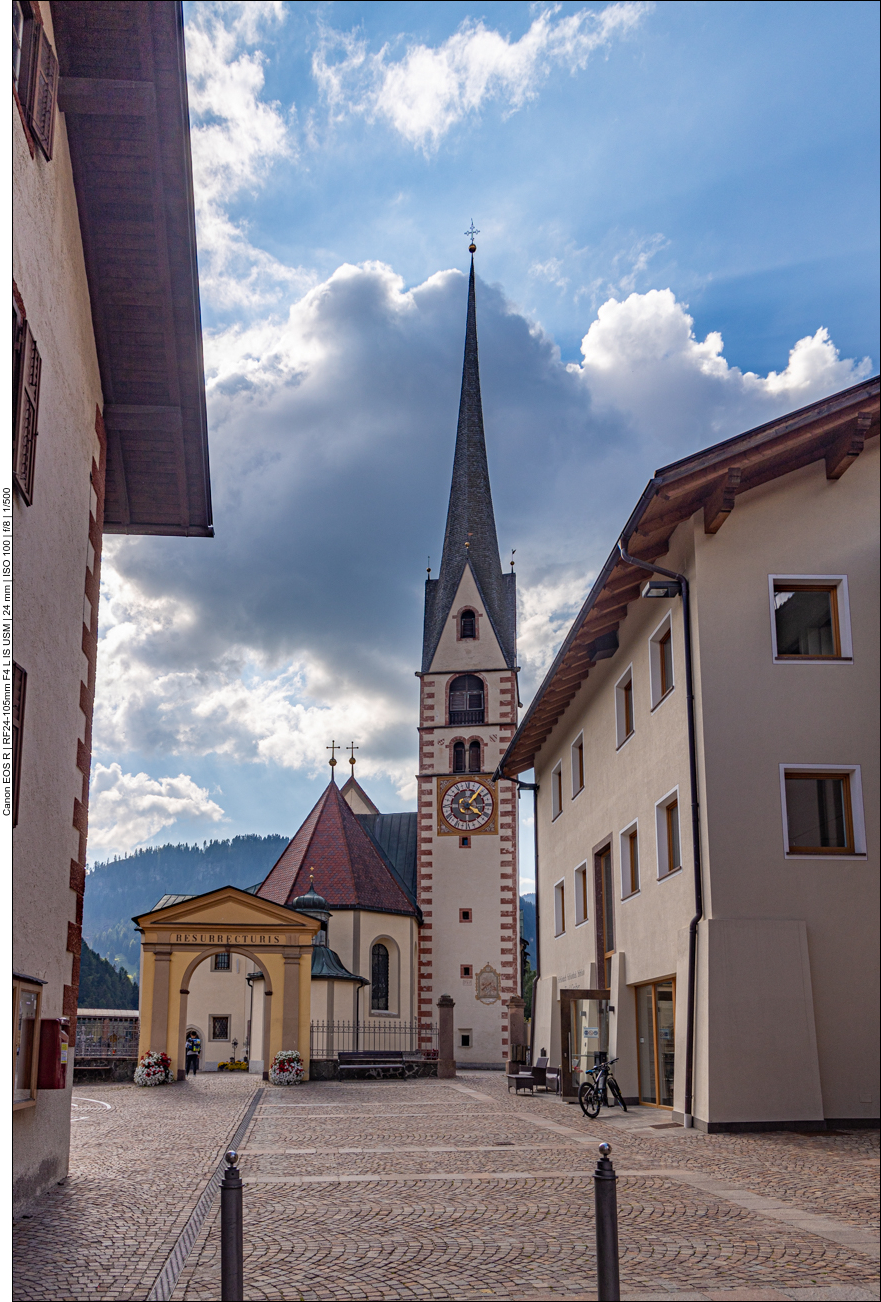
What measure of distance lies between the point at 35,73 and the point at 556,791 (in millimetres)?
23284

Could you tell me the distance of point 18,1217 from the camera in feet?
29.5

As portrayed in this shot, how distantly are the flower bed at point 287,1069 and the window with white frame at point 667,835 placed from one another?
49.8 ft

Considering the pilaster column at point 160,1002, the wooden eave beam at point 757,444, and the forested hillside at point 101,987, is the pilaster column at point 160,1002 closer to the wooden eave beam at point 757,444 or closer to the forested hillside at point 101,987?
the wooden eave beam at point 757,444

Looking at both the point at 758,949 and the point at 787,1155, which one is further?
the point at 758,949

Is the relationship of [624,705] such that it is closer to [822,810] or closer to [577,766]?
[577,766]

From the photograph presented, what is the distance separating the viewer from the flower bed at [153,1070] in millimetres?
28938

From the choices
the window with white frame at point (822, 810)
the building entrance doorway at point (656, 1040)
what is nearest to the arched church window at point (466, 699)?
the building entrance doorway at point (656, 1040)

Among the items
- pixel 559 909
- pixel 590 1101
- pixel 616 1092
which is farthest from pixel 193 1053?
pixel 590 1101

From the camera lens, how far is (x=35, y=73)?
8.95 meters

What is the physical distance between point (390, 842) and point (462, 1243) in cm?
4986

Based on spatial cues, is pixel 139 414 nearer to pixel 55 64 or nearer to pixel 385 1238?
pixel 55 64

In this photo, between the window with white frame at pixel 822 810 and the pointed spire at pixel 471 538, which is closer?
the window with white frame at pixel 822 810

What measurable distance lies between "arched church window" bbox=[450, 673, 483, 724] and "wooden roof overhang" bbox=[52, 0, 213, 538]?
37875 millimetres

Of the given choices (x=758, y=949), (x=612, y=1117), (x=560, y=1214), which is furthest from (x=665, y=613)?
(x=560, y=1214)
